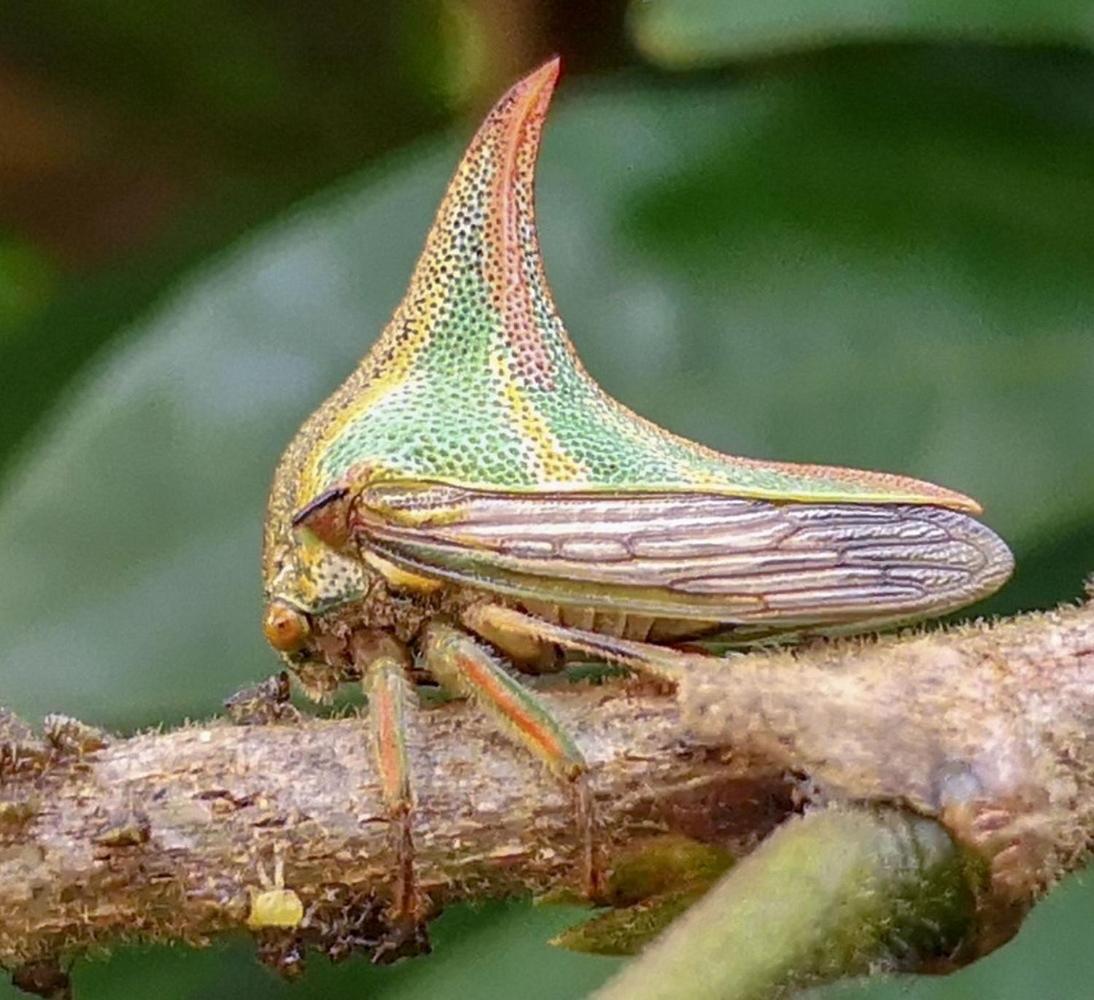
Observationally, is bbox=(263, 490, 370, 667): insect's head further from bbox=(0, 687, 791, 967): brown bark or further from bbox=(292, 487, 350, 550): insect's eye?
bbox=(0, 687, 791, 967): brown bark

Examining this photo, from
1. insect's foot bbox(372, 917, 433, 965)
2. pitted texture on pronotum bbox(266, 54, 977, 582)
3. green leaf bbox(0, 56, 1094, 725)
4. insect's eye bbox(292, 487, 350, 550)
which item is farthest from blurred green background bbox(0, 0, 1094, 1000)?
insect's foot bbox(372, 917, 433, 965)

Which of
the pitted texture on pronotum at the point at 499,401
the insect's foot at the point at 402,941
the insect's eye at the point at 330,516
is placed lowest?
the insect's foot at the point at 402,941

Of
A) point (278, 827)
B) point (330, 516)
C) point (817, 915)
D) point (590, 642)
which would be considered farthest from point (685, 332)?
point (817, 915)

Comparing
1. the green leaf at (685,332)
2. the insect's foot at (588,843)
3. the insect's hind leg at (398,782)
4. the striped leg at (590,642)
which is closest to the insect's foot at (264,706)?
the insect's hind leg at (398,782)

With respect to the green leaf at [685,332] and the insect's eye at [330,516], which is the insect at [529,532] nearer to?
the insect's eye at [330,516]

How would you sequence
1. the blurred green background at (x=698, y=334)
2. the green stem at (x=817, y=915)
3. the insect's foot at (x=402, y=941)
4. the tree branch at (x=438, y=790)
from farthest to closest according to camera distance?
the blurred green background at (x=698, y=334), the insect's foot at (x=402, y=941), the tree branch at (x=438, y=790), the green stem at (x=817, y=915)

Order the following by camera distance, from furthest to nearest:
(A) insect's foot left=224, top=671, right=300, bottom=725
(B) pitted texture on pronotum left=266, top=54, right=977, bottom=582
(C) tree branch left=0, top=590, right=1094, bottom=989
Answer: (B) pitted texture on pronotum left=266, top=54, right=977, bottom=582 < (A) insect's foot left=224, top=671, right=300, bottom=725 < (C) tree branch left=0, top=590, right=1094, bottom=989

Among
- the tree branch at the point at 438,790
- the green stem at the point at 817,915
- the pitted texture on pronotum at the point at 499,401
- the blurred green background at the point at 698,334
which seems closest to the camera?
the green stem at the point at 817,915
